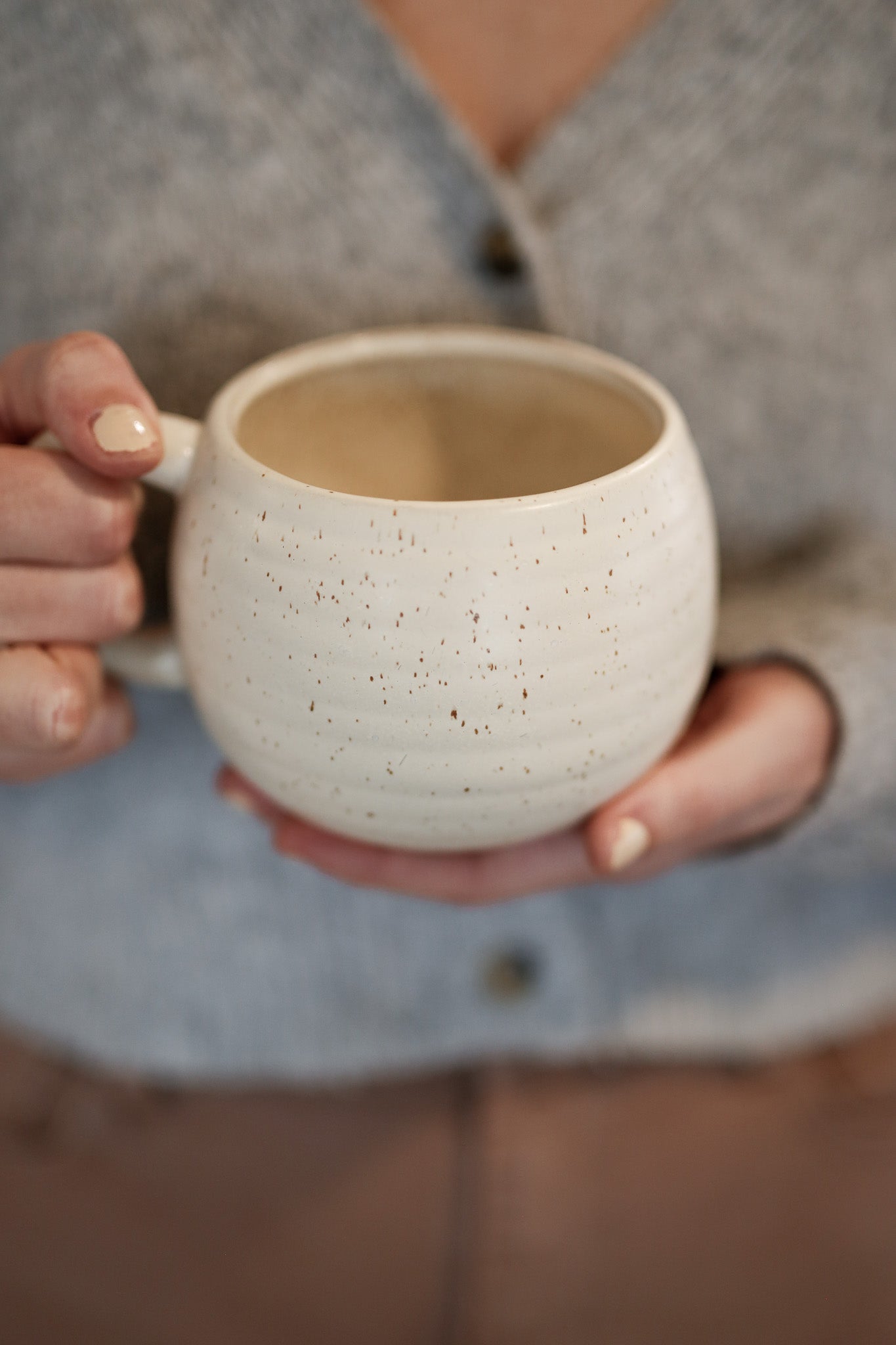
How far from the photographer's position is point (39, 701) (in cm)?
41

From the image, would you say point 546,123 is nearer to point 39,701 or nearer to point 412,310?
point 412,310

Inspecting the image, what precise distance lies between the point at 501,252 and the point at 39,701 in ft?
1.07

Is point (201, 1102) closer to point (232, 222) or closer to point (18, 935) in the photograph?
point (18, 935)

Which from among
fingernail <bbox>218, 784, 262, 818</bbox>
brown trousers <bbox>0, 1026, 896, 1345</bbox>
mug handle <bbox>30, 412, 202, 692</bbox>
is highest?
mug handle <bbox>30, 412, 202, 692</bbox>

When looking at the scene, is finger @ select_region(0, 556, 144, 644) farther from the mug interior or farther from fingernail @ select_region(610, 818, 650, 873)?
fingernail @ select_region(610, 818, 650, 873)

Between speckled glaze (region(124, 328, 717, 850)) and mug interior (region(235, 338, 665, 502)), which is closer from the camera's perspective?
speckled glaze (region(124, 328, 717, 850))

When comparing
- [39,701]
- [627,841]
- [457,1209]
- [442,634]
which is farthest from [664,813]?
[457,1209]

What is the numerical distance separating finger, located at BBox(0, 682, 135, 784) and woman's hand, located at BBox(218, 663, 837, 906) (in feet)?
0.18

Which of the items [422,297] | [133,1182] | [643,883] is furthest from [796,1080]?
[422,297]

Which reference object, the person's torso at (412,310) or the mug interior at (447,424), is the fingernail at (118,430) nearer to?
the mug interior at (447,424)

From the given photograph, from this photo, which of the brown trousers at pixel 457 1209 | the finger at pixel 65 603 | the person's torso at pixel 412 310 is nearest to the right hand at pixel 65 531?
the finger at pixel 65 603

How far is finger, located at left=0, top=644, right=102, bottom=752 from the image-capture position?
416 millimetres

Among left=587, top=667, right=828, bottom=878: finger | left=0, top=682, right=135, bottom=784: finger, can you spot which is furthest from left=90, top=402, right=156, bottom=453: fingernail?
left=587, top=667, right=828, bottom=878: finger

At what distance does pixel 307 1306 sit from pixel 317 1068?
134 mm
